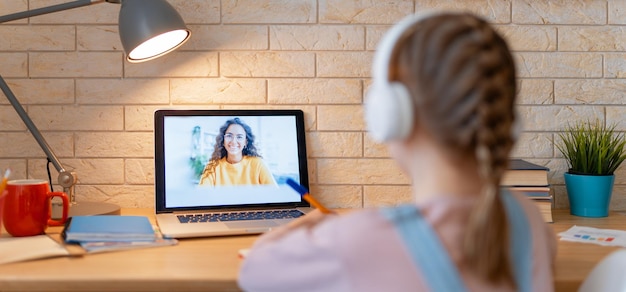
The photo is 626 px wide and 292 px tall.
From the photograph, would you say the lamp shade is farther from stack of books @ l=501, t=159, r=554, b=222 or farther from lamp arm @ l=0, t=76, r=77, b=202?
stack of books @ l=501, t=159, r=554, b=222

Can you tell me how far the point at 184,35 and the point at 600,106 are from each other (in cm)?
104

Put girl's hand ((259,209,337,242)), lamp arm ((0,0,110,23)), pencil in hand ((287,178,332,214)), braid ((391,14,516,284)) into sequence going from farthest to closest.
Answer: lamp arm ((0,0,110,23)) → pencil in hand ((287,178,332,214)) → girl's hand ((259,209,337,242)) → braid ((391,14,516,284))

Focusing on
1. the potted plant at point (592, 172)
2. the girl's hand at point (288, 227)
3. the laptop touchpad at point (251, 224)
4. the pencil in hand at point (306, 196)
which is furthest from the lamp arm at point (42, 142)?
the potted plant at point (592, 172)

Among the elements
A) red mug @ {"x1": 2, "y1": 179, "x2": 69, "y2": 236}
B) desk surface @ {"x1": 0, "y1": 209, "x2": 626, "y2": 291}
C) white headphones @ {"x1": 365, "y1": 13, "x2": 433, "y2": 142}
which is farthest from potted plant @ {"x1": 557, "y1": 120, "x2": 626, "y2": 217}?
red mug @ {"x1": 2, "y1": 179, "x2": 69, "y2": 236}

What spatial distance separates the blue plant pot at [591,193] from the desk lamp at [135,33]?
97 cm

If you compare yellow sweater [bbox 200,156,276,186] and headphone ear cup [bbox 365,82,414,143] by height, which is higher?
headphone ear cup [bbox 365,82,414,143]

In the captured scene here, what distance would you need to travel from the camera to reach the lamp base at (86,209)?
55.9 inches

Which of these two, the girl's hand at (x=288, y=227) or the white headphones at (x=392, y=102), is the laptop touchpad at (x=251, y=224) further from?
the white headphones at (x=392, y=102)

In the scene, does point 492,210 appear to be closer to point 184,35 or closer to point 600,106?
point 184,35

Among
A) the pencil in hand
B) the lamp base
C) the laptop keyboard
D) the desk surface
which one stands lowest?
the desk surface

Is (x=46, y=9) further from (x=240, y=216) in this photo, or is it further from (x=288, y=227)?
(x=288, y=227)

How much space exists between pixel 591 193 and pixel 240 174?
0.82 metres

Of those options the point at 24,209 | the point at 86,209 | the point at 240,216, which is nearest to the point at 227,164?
the point at 240,216

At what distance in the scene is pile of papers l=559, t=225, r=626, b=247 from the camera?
1.29m
